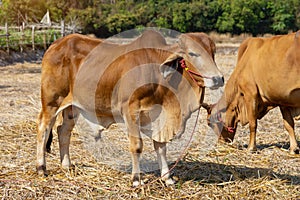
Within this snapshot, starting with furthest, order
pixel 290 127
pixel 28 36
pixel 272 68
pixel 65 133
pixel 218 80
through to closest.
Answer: pixel 28 36 < pixel 290 127 < pixel 272 68 < pixel 65 133 < pixel 218 80

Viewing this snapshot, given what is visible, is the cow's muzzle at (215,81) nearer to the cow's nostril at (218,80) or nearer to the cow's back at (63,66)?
the cow's nostril at (218,80)

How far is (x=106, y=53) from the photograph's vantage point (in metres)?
4.72

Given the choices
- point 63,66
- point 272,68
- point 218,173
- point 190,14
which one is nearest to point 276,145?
point 272,68

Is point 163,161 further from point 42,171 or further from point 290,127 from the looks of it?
point 290,127

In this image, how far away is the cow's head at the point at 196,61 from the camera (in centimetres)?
390

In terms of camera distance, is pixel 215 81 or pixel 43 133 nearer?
pixel 215 81

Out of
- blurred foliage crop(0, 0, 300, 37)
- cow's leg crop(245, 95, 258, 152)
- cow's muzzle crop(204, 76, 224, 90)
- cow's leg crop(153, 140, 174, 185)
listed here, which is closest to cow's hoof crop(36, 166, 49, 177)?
cow's leg crop(153, 140, 174, 185)

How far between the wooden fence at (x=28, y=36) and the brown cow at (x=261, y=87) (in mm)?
16162

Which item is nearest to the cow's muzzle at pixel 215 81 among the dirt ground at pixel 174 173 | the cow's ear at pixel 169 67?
the cow's ear at pixel 169 67

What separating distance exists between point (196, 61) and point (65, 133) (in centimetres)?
194

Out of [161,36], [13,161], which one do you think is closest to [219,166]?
[161,36]

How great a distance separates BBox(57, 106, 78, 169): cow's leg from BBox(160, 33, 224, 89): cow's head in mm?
1448

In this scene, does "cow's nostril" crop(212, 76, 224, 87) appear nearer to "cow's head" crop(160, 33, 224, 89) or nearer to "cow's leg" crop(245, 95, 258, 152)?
"cow's head" crop(160, 33, 224, 89)

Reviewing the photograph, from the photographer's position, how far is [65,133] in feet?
16.9
